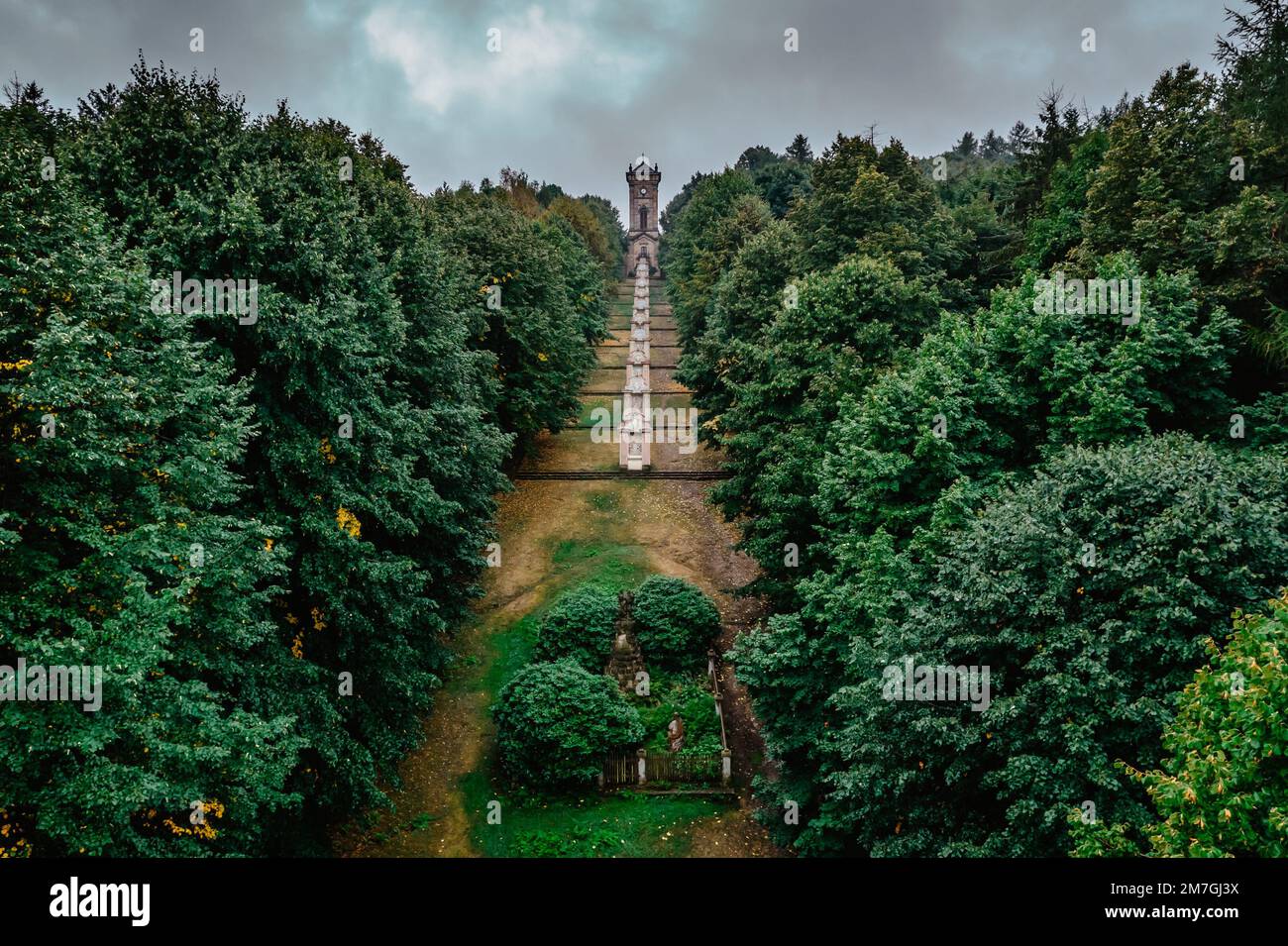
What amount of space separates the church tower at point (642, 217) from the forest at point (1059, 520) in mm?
98571

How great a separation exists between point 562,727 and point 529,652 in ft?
24.0

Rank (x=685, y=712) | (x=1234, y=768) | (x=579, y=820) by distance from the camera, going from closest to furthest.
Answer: (x=1234, y=768), (x=579, y=820), (x=685, y=712)

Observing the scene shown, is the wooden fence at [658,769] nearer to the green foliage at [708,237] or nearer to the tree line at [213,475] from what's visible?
the tree line at [213,475]

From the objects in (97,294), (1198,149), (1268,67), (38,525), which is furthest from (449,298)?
(1198,149)

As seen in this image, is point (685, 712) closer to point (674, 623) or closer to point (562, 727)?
point (674, 623)

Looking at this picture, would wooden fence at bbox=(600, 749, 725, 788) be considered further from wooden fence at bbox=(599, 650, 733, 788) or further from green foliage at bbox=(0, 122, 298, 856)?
green foliage at bbox=(0, 122, 298, 856)

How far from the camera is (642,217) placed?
127750mm

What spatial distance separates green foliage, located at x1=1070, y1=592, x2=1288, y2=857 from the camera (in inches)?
363

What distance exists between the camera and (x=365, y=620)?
1816 cm

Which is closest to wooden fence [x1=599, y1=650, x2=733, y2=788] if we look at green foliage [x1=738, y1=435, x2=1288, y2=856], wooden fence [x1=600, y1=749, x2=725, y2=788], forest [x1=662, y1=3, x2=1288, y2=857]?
wooden fence [x1=600, y1=749, x2=725, y2=788]

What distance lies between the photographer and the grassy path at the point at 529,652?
819 inches

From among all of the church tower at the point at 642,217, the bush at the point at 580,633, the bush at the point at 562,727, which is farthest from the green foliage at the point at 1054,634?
the church tower at the point at 642,217

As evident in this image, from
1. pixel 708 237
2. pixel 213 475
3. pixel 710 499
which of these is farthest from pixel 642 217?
pixel 213 475
